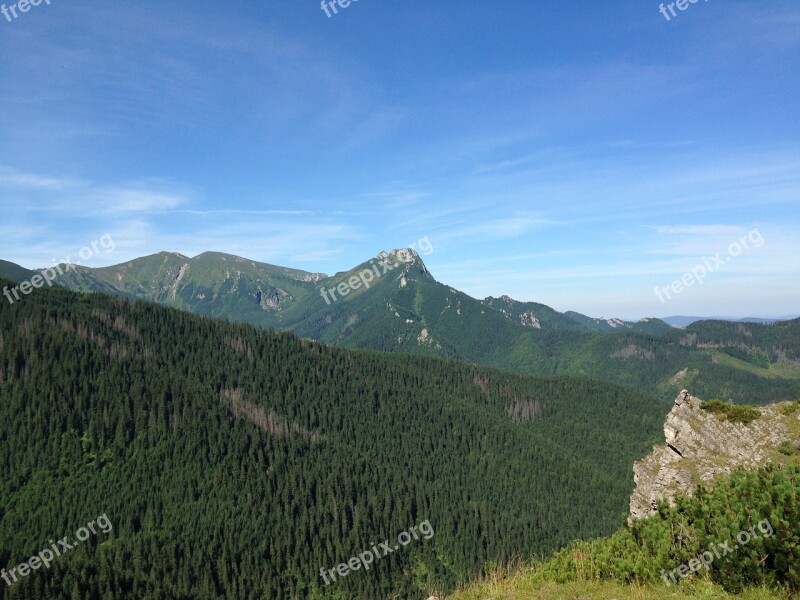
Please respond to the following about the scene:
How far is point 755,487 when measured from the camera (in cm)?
1988

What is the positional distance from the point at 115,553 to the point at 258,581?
58.6m

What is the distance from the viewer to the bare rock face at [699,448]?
4800 cm

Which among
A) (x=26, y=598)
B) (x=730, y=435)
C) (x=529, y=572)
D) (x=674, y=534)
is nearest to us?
(x=674, y=534)

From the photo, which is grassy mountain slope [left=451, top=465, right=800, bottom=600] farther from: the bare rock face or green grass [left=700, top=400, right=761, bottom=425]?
green grass [left=700, top=400, right=761, bottom=425]

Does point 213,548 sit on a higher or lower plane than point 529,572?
lower

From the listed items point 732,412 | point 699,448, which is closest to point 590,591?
point 699,448

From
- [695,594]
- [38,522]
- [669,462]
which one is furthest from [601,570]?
[38,522]

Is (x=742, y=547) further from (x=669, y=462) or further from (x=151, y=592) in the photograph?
(x=151, y=592)

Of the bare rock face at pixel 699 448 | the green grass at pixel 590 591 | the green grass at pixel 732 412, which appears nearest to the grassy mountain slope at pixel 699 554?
the green grass at pixel 590 591

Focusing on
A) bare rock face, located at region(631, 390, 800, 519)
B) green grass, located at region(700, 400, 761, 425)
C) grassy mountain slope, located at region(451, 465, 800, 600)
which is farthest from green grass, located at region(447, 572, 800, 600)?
green grass, located at region(700, 400, 761, 425)

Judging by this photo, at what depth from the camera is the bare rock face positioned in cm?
4800

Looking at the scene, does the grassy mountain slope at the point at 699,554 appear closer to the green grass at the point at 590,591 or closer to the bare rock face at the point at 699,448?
the green grass at the point at 590,591

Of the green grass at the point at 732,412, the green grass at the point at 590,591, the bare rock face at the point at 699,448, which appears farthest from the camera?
the green grass at the point at 732,412

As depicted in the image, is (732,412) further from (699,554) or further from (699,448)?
(699,554)
